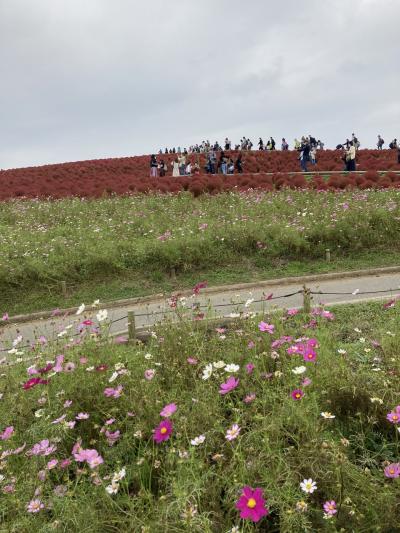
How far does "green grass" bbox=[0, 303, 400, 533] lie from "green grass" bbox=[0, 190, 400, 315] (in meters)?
4.30

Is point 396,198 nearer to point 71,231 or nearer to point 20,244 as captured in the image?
point 71,231

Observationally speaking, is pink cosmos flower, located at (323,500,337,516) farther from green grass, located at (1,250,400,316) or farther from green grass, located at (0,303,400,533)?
green grass, located at (1,250,400,316)

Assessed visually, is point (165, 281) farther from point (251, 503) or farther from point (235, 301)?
point (251, 503)

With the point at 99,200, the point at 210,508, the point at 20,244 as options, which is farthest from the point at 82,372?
the point at 99,200

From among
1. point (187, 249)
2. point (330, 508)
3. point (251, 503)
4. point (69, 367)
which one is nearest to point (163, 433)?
point (251, 503)

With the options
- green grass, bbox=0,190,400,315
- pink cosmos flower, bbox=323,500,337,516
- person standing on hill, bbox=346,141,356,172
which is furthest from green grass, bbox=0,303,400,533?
person standing on hill, bbox=346,141,356,172

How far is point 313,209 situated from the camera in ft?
36.0

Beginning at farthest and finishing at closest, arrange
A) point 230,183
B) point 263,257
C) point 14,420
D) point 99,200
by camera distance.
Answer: point 230,183 < point 99,200 < point 263,257 < point 14,420

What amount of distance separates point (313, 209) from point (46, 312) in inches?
273

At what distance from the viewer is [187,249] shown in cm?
890

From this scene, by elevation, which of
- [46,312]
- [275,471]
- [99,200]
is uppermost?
[99,200]

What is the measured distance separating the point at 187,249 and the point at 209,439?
6.37 m

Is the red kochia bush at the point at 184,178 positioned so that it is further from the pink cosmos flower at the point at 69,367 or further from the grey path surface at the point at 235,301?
the pink cosmos flower at the point at 69,367

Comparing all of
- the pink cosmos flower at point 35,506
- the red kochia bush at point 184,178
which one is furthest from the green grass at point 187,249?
the pink cosmos flower at point 35,506
